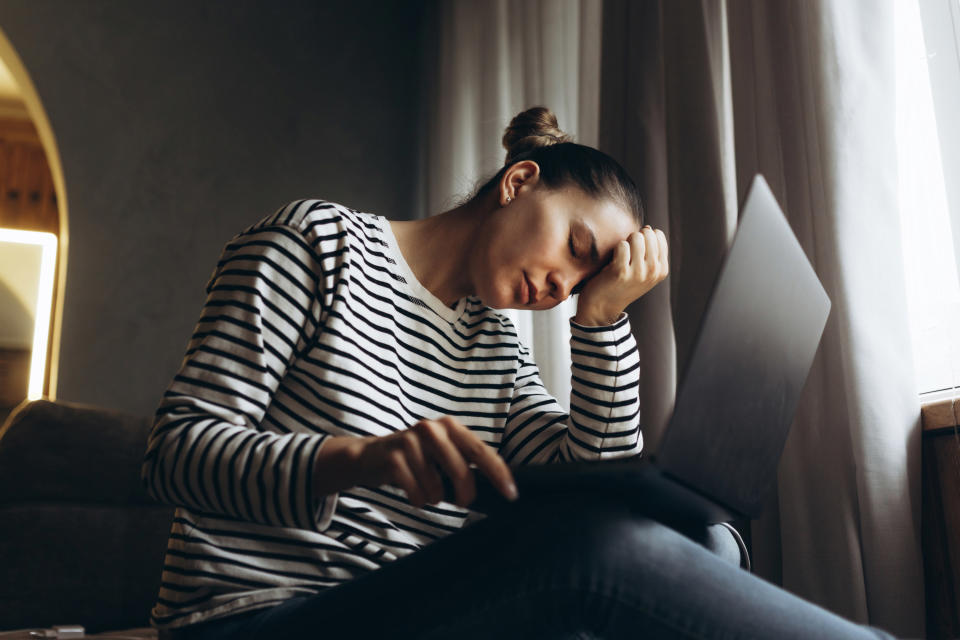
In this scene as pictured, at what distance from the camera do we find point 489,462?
0.58 metres

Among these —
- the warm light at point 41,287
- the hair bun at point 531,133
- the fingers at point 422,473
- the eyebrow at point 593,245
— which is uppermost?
the warm light at point 41,287

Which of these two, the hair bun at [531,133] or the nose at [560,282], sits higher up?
the hair bun at [531,133]

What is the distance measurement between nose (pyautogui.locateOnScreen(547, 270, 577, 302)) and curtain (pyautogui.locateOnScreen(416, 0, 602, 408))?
42 cm

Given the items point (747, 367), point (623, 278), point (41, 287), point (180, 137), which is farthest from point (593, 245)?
point (41, 287)

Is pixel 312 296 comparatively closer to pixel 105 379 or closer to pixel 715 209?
pixel 715 209

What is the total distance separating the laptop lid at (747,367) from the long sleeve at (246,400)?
290 millimetres

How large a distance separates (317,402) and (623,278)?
38 cm

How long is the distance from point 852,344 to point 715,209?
36cm

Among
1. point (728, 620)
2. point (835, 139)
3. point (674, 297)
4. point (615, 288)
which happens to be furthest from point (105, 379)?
point (728, 620)

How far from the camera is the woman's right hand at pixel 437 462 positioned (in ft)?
1.91

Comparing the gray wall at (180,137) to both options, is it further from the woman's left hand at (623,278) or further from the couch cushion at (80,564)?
the woman's left hand at (623,278)

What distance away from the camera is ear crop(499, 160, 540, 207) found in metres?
1.03

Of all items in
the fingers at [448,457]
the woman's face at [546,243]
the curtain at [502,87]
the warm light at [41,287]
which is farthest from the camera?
the warm light at [41,287]

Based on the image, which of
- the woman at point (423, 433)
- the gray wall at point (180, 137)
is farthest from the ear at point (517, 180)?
the gray wall at point (180, 137)
